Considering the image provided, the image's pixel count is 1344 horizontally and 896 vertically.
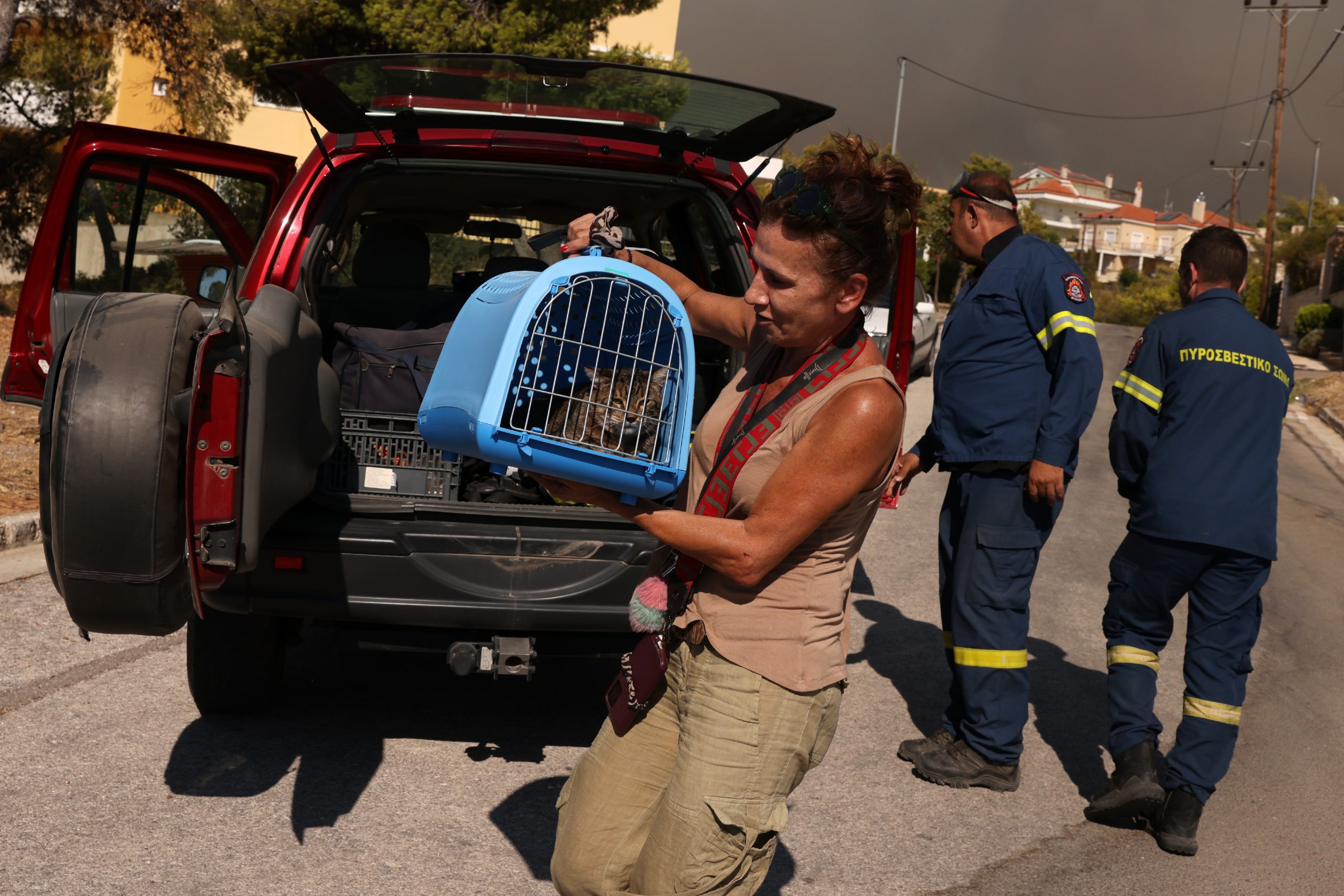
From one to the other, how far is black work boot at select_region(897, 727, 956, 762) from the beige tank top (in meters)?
2.11

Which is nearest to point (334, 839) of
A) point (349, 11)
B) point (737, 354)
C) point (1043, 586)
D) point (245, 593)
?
point (245, 593)

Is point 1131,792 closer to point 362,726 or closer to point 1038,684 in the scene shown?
point 1038,684

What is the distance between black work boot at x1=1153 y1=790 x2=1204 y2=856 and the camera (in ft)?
12.3

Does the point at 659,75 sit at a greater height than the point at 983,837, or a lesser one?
greater

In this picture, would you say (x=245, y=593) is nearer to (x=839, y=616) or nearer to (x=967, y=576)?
(x=839, y=616)

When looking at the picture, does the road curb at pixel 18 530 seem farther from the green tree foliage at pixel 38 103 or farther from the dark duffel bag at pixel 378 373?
the green tree foliage at pixel 38 103

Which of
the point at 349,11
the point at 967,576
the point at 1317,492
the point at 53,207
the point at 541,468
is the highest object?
the point at 349,11

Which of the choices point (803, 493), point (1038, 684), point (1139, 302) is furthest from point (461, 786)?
point (1139, 302)

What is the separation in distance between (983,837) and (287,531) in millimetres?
2301

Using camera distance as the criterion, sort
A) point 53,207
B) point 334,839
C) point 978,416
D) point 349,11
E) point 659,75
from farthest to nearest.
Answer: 1. point 349,11
2. point 53,207
3. point 978,416
4. point 659,75
5. point 334,839

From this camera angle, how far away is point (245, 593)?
11.1ft

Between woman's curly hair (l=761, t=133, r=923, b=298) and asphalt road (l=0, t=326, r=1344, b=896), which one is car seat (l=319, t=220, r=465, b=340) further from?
woman's curly hair (l=761, t=133, r=923, b=298)

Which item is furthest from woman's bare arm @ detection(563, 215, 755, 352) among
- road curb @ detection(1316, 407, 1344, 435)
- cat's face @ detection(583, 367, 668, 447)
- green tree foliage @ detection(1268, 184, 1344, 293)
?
green tree foliage @ detection(1268, 184, 1344, 293)

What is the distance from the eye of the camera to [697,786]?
7.32ft
